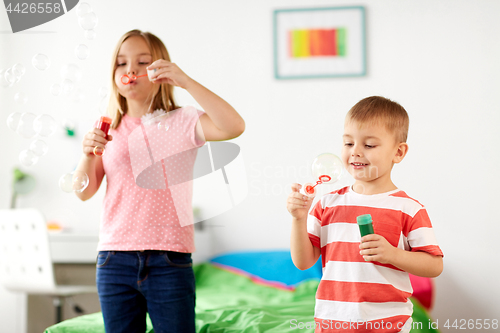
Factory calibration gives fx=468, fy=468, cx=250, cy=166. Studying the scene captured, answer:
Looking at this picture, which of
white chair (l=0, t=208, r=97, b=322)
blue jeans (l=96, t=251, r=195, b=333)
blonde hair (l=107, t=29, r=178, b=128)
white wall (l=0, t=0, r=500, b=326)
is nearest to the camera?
blue jeans (l=96, t=251, r=195, b=333)

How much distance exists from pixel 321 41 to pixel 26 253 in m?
1.79

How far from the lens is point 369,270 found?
0.86 metres

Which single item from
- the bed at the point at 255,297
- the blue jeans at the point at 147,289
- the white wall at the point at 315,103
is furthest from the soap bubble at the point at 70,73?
the white wall at the point at 315,103

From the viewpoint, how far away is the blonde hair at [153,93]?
1.16 metres

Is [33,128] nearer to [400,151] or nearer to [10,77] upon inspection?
[10,77]

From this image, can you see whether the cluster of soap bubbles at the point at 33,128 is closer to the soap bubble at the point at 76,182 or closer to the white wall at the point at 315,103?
the soap bubble at the point at 76,182

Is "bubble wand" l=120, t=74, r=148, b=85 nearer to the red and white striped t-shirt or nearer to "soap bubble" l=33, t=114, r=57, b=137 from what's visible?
"soap bubble" l=33, t=114, r=57, b=137

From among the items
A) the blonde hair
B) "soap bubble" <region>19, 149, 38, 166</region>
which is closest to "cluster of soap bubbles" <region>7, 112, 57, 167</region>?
"soap bubble" <region>19, 149, 38, 166</region>

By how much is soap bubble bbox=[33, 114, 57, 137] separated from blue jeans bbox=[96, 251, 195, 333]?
426 millimetres

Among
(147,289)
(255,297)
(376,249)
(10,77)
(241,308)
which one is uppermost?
(10,77)

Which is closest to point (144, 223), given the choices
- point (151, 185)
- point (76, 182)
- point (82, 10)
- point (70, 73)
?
point (151, 185)

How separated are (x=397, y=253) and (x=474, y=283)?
183 cm

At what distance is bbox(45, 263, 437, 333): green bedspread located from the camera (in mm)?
1395

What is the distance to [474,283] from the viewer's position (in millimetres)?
2357
